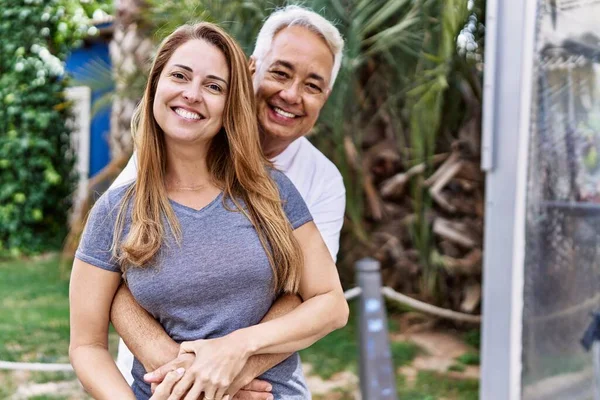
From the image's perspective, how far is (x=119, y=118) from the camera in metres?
5.17

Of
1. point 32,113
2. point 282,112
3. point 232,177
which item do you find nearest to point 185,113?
point 232,177

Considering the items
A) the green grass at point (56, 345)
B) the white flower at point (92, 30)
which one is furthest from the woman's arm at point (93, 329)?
the white flower at point (92, 30)

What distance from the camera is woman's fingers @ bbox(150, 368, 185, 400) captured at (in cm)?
120

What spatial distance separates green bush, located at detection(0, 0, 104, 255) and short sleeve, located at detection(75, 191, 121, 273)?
6101 millimetres

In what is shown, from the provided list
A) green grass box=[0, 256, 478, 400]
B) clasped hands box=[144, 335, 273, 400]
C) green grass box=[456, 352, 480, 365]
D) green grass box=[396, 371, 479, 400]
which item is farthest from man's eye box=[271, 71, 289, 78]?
green grass box=[456, 352, 480, 365]

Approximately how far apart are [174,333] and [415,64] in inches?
93.0

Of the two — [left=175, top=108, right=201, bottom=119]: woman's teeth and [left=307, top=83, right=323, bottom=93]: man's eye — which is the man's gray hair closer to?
[left=307, top=83, right=323, bottom=93]: man's eye

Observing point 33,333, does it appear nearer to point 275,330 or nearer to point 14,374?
point 14,374

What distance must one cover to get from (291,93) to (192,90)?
364mm

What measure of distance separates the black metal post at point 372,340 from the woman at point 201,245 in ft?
3.16

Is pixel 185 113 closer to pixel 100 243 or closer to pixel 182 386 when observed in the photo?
pixel 100 243

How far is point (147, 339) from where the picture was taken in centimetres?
126

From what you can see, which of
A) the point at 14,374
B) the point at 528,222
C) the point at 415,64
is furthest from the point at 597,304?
the point at 14,374

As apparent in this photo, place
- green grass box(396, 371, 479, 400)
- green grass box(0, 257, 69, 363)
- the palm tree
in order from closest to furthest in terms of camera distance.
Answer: the palm tree
green grass box(396, 371, 479, 400)
green grass box(0, 257, 69, 363)
